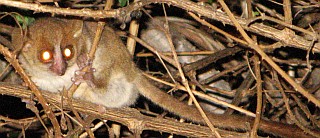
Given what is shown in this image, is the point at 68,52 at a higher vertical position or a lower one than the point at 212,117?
higher

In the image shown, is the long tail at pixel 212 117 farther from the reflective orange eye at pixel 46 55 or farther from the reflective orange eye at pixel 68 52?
the reflective orange eye at pixel 46 55

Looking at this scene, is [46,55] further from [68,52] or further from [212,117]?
[212,117]

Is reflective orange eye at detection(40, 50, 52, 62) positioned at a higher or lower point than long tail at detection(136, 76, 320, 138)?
higher

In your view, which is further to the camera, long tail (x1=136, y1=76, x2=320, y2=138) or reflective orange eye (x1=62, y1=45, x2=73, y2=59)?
reflective orange eye (x1=62, y1=45, x2=73, y2=59)

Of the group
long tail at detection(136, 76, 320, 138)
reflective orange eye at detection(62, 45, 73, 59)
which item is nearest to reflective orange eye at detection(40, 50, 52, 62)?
reflective orange eye at detection(62, 45, 73, 59)

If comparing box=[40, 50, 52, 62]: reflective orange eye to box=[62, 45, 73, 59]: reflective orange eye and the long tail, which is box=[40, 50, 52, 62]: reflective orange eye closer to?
box=[62, 45, 73, 59]: reflective orange eye

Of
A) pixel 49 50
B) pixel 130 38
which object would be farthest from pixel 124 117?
pixel 130 38

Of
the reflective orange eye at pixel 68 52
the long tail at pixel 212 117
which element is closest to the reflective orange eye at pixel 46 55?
the reflective orange eye at pixel 68 52

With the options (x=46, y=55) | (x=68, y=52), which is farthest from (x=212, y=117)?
(x=46, y=55)
